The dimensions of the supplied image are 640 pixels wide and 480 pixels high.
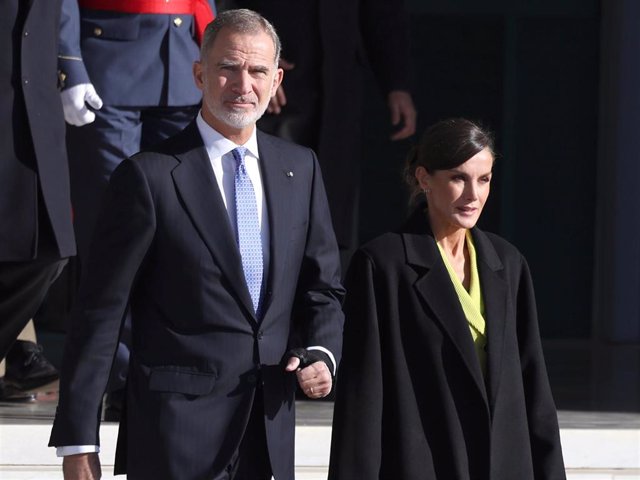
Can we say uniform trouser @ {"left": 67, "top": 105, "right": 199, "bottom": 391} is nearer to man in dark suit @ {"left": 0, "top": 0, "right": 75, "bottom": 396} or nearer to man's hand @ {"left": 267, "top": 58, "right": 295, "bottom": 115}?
man in dark suit @ {"left": 0, "top": 0, "right": 75, "bottom": 396}

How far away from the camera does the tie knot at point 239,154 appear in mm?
3441

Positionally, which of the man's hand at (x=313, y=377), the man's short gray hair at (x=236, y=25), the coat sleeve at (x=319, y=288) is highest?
the man's short gray hair at (x=236, y=25)

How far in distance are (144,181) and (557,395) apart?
111 inches

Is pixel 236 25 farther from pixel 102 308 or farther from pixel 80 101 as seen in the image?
pixel 80 101

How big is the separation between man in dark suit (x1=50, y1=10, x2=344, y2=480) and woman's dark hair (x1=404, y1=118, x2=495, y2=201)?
0.43 meters

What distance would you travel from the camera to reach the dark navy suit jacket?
10.9ft

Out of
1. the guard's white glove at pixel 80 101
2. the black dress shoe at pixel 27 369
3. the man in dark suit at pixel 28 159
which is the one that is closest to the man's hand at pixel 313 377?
the man in dark suit at pixel 28 159

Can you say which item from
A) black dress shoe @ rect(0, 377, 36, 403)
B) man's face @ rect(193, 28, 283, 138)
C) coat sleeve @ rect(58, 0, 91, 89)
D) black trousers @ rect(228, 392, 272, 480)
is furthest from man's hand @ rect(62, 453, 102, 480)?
black dress shoe @ rect(0, 377, 36, 403)

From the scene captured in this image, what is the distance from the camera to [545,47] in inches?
288

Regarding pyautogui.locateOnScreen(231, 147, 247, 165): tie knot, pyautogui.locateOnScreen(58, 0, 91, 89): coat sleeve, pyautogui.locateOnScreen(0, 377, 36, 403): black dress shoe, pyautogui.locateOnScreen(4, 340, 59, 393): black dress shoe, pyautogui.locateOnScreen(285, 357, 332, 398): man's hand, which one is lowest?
pyautogui.locateOnScreen(0, 377, 36, 403): black dress shoe

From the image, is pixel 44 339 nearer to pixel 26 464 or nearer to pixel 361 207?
pixel 361 207

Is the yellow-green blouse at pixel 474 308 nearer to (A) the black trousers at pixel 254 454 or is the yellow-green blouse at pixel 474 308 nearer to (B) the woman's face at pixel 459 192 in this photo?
(B) the woman's face at pixel 459 192

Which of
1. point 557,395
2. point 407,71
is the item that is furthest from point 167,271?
point 557,395

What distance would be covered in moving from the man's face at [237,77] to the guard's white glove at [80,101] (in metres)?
1.32
